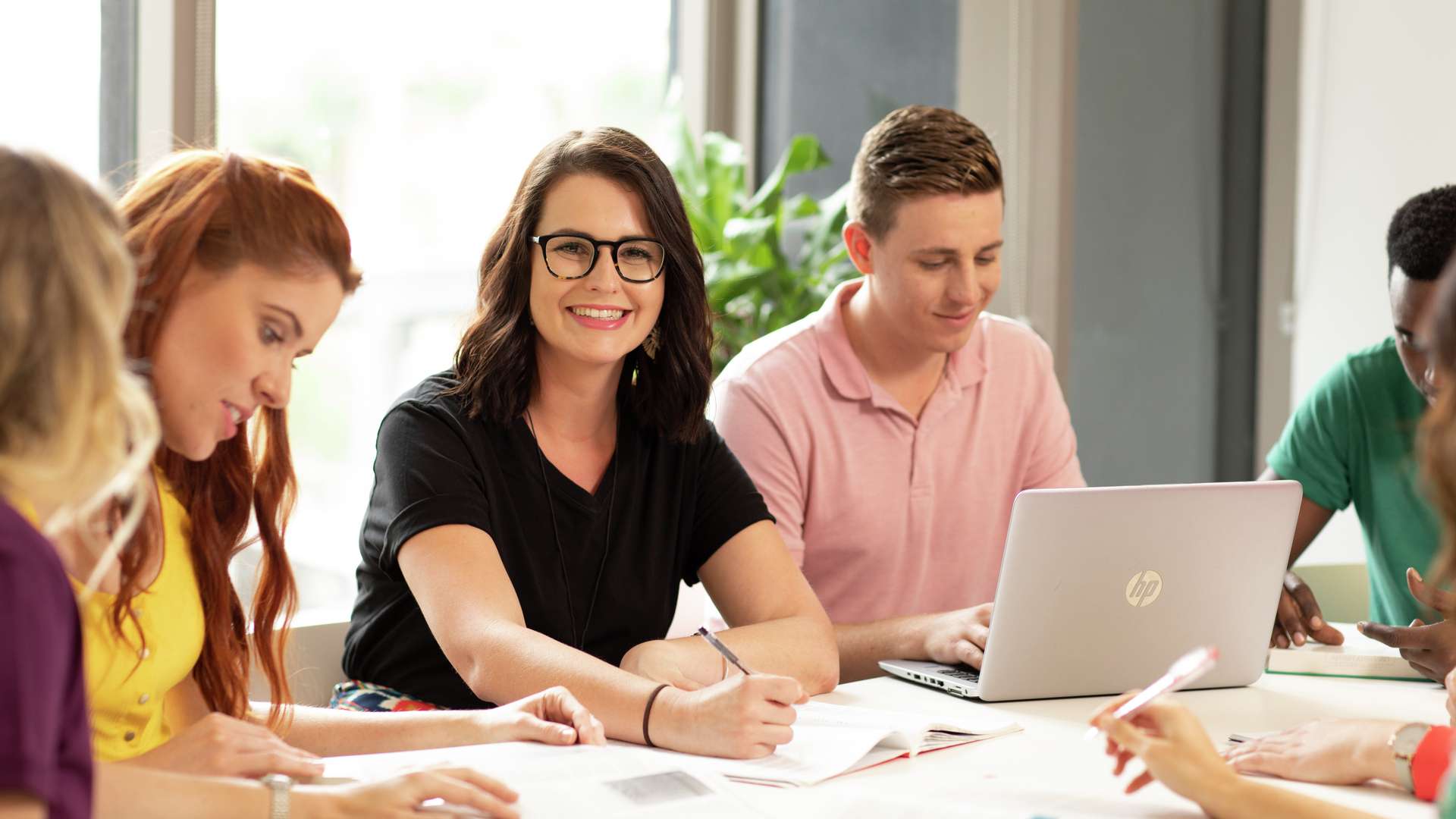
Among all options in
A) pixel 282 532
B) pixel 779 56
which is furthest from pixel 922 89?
pixel 282 532

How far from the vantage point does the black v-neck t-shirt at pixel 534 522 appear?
1742 mm

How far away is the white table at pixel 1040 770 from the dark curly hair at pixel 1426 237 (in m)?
0.65

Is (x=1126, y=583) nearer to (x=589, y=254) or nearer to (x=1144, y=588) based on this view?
(x=1144, y=588)

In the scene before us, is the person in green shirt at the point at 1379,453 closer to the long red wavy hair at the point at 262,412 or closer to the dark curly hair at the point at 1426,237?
the dark curly hair at the point at 1426,237

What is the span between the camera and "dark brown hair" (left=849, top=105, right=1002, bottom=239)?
7.26 feet

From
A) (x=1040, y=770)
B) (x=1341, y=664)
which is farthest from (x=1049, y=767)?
(x=1341, y=664)

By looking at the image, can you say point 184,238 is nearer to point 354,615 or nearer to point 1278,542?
point 354,615

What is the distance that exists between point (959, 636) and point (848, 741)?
1.41 ft

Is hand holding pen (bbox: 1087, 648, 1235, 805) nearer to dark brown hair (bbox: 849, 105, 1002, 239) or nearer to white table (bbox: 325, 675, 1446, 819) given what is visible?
white table (bbox: 325, 675, 1446, 819)

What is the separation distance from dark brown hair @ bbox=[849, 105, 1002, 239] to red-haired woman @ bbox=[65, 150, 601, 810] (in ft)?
3.63

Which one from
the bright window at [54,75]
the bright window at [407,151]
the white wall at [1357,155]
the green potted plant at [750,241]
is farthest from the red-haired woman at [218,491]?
the white wall at [1357,155]

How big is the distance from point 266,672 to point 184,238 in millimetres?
538

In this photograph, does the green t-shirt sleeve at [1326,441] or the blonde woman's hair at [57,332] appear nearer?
the blonde woman's hair at [57,332]

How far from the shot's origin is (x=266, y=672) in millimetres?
1551
